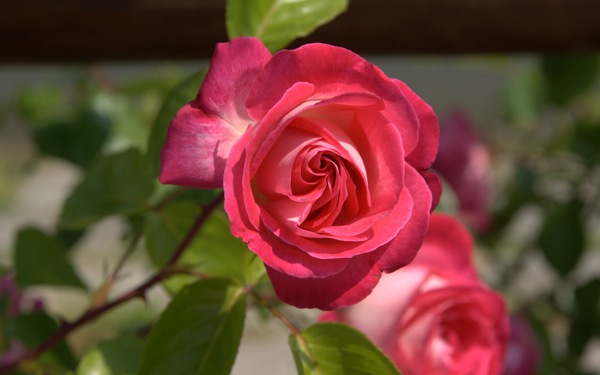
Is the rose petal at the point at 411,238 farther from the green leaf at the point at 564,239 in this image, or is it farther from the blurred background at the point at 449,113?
the green leaf at the point at 564,239

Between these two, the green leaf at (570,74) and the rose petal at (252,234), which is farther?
the green leaf at (570,74)

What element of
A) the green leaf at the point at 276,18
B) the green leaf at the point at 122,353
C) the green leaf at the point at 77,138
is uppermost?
the green leaf at the point at 276,18

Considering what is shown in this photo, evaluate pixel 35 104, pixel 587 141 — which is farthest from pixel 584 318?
pixel 35 104

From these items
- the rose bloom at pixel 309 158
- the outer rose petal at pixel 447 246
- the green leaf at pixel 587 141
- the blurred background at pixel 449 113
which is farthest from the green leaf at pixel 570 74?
the rose bloom at pixel 309 158

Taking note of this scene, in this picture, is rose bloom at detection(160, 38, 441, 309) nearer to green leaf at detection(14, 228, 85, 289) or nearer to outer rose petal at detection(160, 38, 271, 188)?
outer rose petal at detection(160, 38, 271, 188)

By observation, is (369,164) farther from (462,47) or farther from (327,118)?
(462,47)

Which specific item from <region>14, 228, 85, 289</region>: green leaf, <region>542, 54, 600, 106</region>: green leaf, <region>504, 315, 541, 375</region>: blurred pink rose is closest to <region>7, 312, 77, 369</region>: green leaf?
<region>14, 228, 85, 289</region>: green leaf
